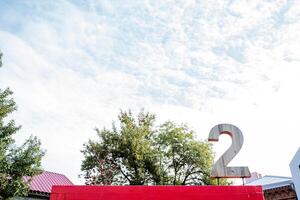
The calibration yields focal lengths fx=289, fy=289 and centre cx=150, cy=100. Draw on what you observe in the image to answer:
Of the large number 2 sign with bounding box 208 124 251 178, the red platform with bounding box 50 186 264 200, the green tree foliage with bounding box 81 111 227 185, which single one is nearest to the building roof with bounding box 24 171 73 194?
the green tree foliage with bounding box 81 111 227 185

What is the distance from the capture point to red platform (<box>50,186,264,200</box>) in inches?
203

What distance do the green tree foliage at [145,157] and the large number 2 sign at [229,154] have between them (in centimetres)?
1793

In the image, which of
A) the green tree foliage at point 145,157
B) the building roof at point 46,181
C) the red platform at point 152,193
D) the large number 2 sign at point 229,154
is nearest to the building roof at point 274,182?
the green tree foliage at point 145,157

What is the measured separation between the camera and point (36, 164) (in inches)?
631

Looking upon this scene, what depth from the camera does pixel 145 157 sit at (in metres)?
24.5

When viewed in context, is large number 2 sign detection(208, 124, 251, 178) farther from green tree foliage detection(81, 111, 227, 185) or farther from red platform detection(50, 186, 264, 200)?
green tree foliage detection(81, 111, 227, 185)

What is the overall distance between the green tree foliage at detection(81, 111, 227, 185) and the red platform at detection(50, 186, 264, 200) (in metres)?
18.9

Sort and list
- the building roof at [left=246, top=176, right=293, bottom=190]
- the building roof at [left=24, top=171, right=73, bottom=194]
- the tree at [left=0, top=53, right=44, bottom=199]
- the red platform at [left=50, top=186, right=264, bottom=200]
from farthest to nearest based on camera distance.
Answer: the building roof at [left=246, top=176, right=293, bottom=190] < the building roof at [left=24, top=171, right=73, bottom=194] < the tree at [left=0, top=53, right=44, bottom=199] < the red platform at [left=50, top=186, right=264, bottom=200]

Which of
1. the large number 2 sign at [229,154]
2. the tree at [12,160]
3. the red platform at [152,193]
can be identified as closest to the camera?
the red platform at [152,193]

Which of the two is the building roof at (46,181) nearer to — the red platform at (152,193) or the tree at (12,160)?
the tree at (12,160)

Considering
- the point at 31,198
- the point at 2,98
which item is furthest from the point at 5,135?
the point at 31,198

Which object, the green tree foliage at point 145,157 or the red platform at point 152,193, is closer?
the red platform at point 152,193

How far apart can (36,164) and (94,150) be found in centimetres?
975

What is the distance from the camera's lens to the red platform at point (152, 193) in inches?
203
